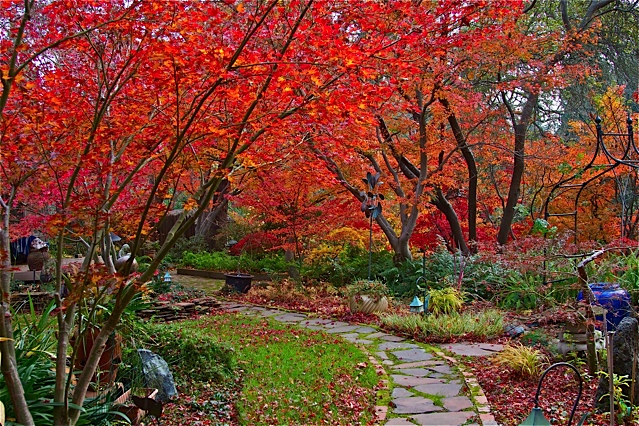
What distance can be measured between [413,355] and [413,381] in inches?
35.0

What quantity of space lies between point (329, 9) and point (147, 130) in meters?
1.74

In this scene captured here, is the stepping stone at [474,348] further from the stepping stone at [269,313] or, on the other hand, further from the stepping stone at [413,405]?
the stepping stone at [269,313]

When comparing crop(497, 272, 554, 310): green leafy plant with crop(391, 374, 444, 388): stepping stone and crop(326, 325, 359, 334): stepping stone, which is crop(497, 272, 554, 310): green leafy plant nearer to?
crop(326, 325, 359, 334): stepping stone

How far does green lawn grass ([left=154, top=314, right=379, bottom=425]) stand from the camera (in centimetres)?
409

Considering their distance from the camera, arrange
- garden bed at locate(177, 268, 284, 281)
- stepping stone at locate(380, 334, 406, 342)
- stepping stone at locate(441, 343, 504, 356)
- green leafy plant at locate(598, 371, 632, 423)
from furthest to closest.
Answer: garden bed at locate(177, 268, 284, 281) → stepping stone at locate(380, 334, 406, 342) → stepping stone at locate(441, 343, 504, 356) → green leafy plant at locate(598, 371, 632, 423)

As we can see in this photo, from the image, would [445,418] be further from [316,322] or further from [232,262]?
[232,262]

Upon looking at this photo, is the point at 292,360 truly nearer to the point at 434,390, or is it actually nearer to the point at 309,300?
the point at 434,390

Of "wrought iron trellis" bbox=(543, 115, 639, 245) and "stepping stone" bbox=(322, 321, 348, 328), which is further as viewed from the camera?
"stepping stone" bbox=(322, 321, 348, 328)

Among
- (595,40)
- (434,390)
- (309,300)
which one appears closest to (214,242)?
(309,300)

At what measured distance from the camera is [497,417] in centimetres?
395

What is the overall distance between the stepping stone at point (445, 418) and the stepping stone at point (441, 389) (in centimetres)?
41

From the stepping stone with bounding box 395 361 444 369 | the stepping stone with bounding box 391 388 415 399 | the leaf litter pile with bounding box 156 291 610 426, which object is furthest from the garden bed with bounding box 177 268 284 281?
the stepping stone with bounding box 391 388 415 399

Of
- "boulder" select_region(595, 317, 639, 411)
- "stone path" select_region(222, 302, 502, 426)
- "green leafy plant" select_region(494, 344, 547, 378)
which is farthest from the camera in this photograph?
"green leafy plant" select_region(494, 344, 547, 378)

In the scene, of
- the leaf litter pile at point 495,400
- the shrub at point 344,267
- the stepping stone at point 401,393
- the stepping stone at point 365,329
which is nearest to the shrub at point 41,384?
the leaf litter pile at point 495,400
